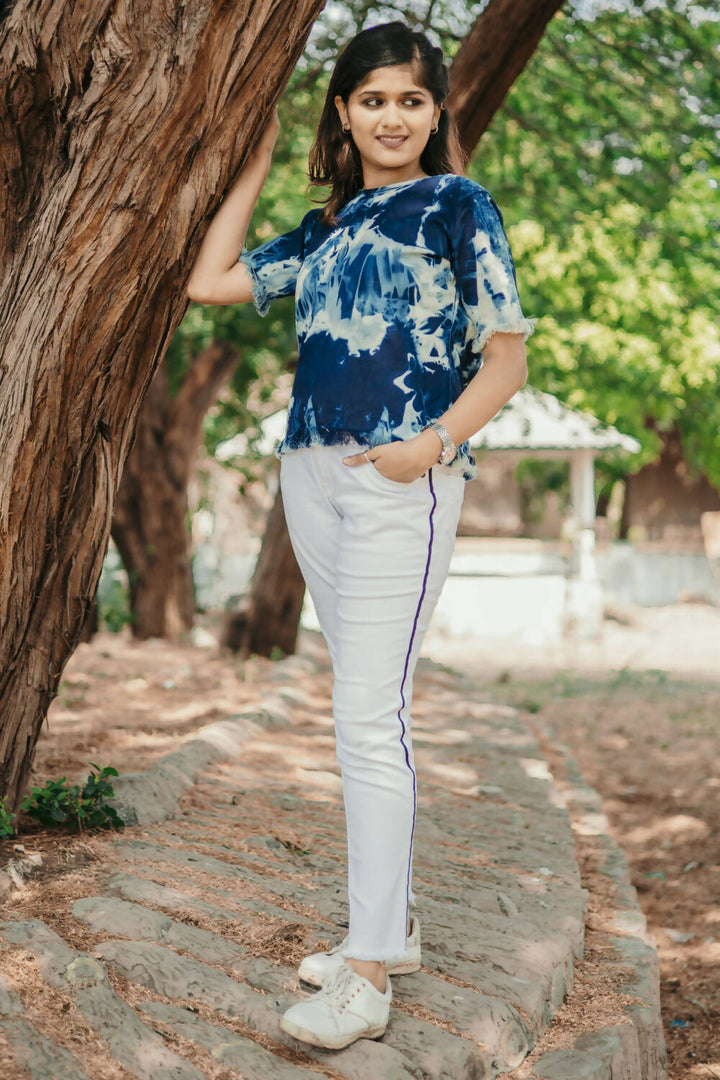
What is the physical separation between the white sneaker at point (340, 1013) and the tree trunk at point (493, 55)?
4535 mm

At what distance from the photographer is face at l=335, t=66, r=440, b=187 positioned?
260cm

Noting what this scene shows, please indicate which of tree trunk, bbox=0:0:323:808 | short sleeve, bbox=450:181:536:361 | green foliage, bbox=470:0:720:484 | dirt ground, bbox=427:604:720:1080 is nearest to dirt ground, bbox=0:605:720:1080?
dirt ground, bbox=427:604:720:1080

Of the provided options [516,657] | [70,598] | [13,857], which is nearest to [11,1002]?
[13,857]

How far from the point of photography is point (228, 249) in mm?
2982

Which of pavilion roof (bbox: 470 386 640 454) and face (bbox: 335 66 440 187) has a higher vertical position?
face (bbox: 335 66 440 187)

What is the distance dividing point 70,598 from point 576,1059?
189 cm

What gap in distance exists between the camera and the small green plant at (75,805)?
11.8 feet

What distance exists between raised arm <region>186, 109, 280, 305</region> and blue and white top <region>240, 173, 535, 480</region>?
41cm

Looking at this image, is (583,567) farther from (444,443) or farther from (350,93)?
(444,443)

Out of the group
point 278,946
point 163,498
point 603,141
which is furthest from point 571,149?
point 278,946

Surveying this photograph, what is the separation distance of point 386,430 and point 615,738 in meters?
7.08

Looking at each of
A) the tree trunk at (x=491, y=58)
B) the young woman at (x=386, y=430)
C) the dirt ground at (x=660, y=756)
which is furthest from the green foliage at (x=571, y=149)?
the dirt ground at (x=660, y=756)

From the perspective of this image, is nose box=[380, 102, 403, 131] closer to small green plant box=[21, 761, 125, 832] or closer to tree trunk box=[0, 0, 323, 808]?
tree trunk box=[0, 0, 323, 808]

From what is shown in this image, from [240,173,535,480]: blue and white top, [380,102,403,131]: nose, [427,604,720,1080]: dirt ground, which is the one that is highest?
[380,102,403,131]: nose
